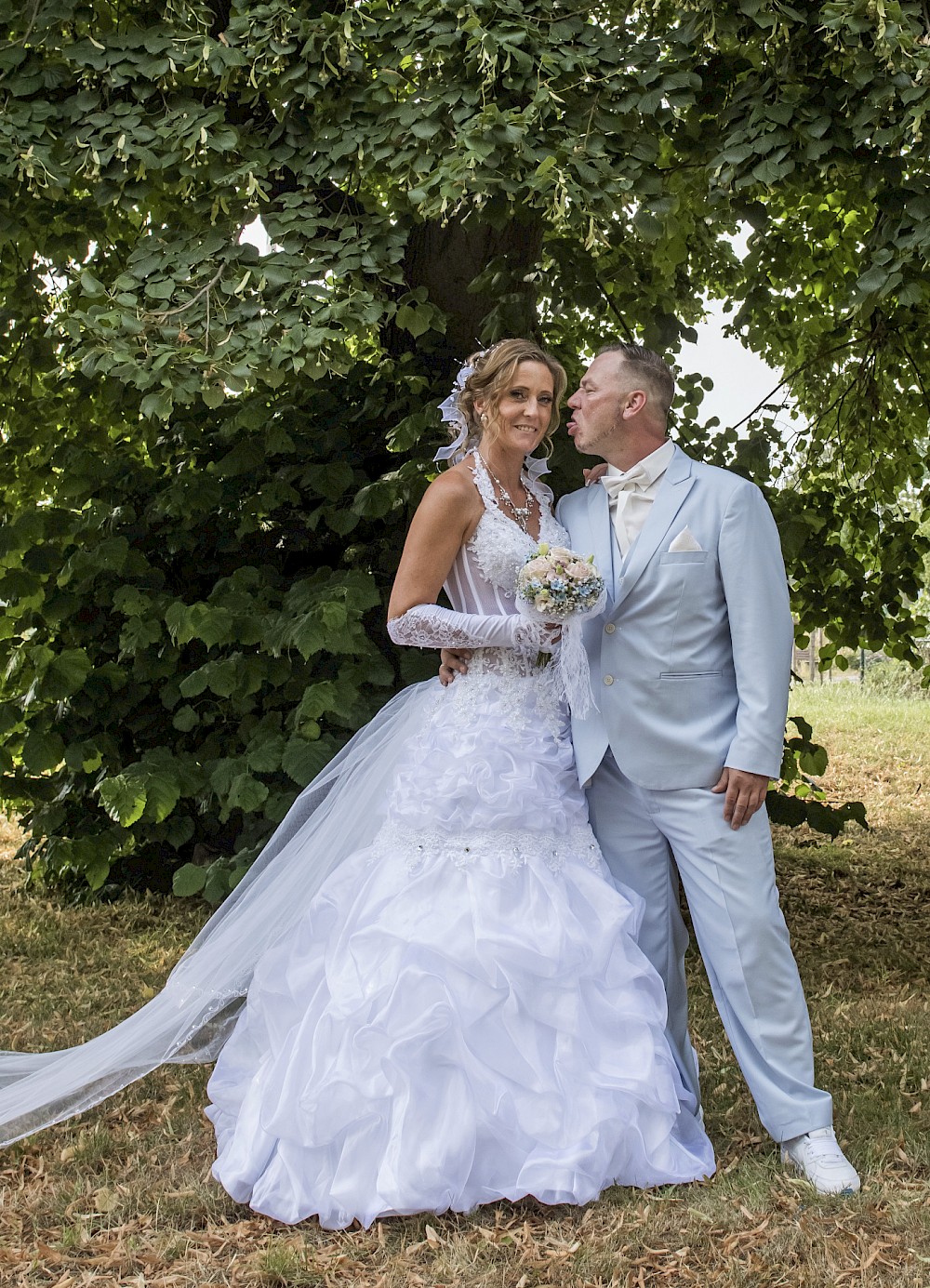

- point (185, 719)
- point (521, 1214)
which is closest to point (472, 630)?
point (521, 1214)

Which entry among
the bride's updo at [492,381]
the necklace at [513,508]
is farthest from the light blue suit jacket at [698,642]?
the bride's updo at [492,381]

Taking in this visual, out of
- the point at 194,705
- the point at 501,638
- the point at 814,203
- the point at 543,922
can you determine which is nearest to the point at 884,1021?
the point at 543,922

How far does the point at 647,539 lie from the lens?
327cm

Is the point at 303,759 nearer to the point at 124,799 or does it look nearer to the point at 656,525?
the point at 124,799

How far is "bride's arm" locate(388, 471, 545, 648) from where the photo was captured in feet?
11.1

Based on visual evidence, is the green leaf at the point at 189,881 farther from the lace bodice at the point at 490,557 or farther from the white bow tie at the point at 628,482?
the white bow tie at the point at 628,482

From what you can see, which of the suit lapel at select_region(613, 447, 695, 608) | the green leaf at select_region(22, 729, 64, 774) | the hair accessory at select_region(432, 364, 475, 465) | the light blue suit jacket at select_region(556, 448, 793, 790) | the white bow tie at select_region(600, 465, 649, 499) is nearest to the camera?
the light blue suit jacket at select_region(556, 448, 793, 790)

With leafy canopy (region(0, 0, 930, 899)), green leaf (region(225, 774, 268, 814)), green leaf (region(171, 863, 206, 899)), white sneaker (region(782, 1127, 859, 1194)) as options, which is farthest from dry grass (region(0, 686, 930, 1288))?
leafy canopy (region(0, 0, 930, 899))

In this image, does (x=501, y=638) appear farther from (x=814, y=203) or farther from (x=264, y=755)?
(x=814, y=203)

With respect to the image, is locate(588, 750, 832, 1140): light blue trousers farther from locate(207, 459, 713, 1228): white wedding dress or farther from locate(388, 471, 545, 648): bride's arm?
locate(388, 471, 545, 648): bride's arm

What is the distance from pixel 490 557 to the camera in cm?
345

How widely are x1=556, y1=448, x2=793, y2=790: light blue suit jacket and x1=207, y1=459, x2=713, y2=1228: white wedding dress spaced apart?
0.27 m

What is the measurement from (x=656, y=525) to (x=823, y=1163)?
67.3 inches

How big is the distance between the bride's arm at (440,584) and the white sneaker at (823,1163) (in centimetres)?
149
